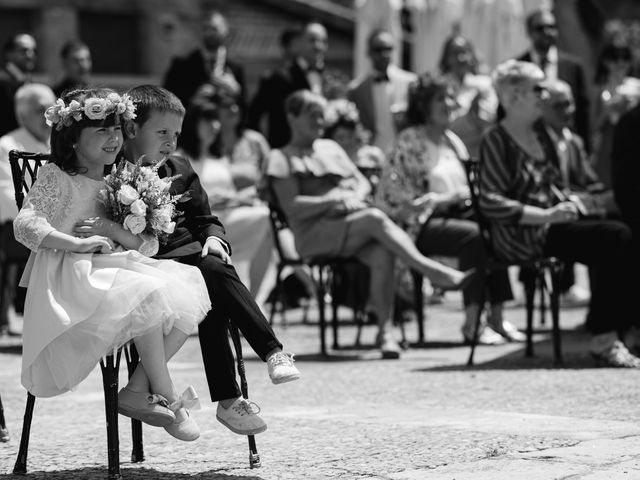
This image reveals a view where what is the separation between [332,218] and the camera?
34.0 ft

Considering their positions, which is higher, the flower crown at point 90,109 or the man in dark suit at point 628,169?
the flower crown at point 90,109

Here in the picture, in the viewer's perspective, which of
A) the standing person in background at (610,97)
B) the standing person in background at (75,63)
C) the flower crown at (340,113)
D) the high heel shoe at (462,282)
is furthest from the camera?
A: the standing person in background at (75,63)

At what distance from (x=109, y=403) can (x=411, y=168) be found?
239 inches

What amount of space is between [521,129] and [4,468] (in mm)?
4646

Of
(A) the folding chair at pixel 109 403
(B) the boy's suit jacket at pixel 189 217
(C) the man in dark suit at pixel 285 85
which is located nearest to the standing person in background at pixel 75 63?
(C) the man in dark suit at pixel 285 85

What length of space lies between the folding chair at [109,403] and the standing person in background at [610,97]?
17.5 ft

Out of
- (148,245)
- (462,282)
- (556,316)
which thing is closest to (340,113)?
(462,282)

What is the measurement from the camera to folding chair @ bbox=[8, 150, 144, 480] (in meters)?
5.68

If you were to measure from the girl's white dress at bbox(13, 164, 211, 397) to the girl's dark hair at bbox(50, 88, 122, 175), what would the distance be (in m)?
0.06

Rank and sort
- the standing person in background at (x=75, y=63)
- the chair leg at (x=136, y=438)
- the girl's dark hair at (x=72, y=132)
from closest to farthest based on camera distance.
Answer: the girl's dark hair at (x=72, y=132), the chair leg at (x=136, y=438), the standing person in background at (x=75, y=63)

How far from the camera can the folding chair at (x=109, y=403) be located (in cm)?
568

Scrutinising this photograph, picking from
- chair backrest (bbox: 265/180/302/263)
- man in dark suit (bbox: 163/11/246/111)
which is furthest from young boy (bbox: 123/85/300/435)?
man in dark suit (bbox: 163/11/246/111)

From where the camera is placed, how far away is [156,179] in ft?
19.6

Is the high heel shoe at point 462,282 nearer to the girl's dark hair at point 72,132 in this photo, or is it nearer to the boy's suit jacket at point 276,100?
the boy's suit jacket at point 276,100
